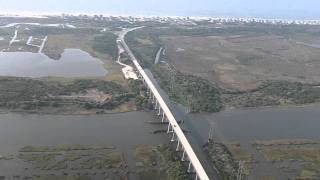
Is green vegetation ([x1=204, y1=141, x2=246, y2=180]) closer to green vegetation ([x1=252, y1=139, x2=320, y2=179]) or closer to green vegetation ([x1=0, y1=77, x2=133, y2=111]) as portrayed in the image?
green vegetation ([x1=252, y1=139, x2=320, y2=179])

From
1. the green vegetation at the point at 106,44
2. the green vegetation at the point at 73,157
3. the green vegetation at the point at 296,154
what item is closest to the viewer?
the green vegetation at the point at 73,157

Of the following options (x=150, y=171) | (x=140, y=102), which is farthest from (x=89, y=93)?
(x=150, y=171)

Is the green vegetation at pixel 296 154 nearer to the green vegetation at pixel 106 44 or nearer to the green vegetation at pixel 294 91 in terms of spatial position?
the green vegetation at pixel 294 91

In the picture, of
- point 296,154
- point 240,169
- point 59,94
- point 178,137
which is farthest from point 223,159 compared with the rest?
point 59,94

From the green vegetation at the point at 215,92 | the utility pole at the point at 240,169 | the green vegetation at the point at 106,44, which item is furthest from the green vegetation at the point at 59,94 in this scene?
the green vegetation at the point at 106,44

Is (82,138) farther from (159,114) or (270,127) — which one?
(270,127)

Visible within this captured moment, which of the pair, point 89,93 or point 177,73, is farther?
point 177,73
